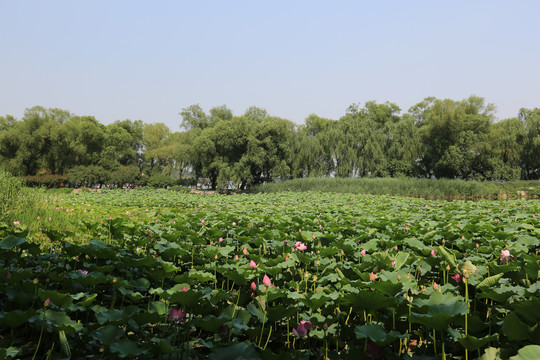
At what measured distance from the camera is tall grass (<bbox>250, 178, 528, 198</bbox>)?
64.9 ft

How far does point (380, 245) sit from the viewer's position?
387cm

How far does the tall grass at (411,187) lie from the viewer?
19.8 m

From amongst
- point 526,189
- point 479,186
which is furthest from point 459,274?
point 526,189

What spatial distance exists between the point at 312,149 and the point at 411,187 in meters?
10.3

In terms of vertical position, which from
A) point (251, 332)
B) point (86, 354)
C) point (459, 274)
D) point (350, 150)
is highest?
point (350, 150)

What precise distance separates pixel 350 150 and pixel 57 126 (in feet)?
87.5

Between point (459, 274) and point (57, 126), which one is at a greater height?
point (57, 126)

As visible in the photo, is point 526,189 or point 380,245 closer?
point 380,245

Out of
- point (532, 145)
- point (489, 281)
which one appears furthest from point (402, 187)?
point (489, 281)

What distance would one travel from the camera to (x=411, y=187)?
2081 centimetres

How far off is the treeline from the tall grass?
3.08 m

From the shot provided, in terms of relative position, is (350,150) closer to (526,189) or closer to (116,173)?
(526,189)

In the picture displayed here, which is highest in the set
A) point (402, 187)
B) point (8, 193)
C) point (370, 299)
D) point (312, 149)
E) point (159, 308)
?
point (312, 149)

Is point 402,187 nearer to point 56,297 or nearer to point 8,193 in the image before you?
point 8,193
